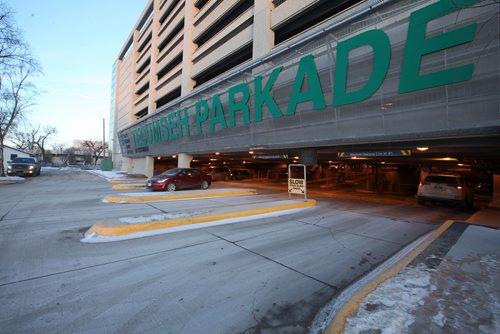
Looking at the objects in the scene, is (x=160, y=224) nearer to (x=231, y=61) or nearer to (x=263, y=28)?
(x=263, y=28)

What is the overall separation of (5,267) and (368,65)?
11.3 meters

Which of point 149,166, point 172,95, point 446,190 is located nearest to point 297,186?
point 446,190

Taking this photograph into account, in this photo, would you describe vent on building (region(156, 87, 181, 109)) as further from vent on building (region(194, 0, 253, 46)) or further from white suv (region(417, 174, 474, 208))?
white suv (region(417, 174, 474, 208))

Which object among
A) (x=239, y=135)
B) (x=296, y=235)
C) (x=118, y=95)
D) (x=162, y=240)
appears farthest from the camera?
(x=118, y=95)

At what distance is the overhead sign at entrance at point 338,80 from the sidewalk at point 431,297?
5.23 meters

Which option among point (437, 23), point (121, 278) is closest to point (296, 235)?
point (121, 278)

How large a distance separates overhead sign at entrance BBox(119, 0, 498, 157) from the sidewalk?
5.23m

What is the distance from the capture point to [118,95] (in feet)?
175

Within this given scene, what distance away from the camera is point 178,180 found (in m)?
14.6

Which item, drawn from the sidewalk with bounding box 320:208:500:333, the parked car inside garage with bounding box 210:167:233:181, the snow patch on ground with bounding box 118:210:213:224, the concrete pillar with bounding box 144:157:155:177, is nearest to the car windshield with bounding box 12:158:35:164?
the concrete pillar with bounding box 144:157:155:177

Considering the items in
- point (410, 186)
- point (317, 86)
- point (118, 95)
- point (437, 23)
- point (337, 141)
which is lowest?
point (410, 186)

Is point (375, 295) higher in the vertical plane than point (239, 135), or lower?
lower

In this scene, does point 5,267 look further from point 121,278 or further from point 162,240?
point 162,240

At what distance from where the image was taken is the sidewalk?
2.33 meters
